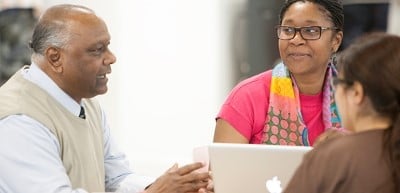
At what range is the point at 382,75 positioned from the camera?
1630 millimetres

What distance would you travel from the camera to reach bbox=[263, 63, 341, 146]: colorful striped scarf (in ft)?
8.49

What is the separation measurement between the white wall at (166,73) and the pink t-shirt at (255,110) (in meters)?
2.20

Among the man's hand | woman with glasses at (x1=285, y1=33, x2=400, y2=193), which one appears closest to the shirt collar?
A: the man's hand

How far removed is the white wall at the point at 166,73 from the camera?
192 inches

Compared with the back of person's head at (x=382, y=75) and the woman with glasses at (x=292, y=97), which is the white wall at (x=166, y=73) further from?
the back of person's head at (x=382, y=75)

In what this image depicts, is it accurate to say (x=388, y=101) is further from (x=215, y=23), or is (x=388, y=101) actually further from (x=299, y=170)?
Result: (x=215, y=23)

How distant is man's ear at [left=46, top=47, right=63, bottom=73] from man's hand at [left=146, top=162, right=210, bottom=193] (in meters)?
0.47

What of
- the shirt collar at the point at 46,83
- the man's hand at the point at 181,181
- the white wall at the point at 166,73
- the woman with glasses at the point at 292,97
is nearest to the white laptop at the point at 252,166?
the man's hand at the point at 181,181

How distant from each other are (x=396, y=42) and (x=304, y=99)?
1.00m

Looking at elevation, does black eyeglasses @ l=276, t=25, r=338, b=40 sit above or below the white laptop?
above

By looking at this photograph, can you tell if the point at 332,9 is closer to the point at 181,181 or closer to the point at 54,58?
the point at 181,181

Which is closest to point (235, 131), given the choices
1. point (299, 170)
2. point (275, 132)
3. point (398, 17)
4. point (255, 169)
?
point (275, 132)

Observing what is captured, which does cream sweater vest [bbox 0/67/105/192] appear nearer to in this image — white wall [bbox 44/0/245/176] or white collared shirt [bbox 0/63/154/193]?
white collared shirt [bbox 0/63/154/193]

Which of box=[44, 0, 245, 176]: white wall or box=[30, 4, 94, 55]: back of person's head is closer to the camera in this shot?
box=[30, 4, 94, 55]: back of person's head
